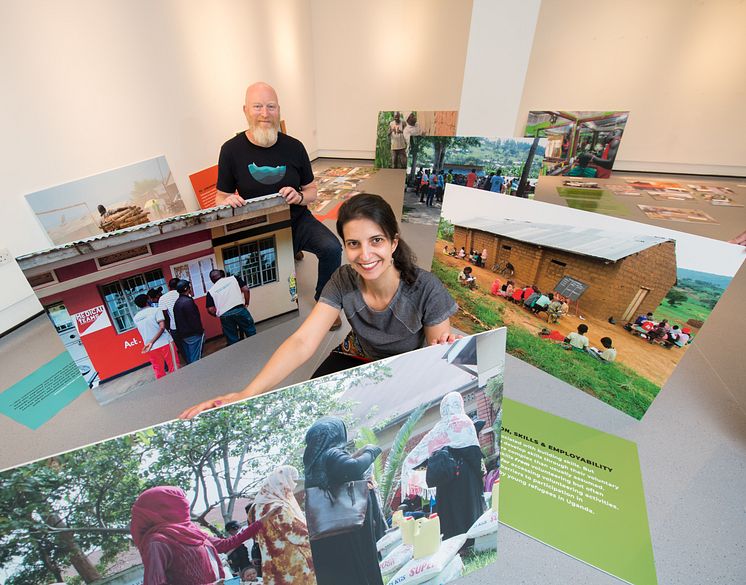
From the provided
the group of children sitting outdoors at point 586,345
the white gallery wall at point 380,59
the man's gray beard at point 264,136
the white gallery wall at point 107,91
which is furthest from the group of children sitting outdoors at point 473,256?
the white gallery wall at point 380,59

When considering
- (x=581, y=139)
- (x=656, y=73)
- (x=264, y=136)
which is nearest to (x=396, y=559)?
(x=264, y=136)

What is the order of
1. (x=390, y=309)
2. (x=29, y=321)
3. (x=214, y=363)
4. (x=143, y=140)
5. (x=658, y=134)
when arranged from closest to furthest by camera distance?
(x=390, y=309), (x=214, y=363), (x=29, y=321), (x=143, y=140), (x=658, y=134)

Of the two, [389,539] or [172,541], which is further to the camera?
[389,539]

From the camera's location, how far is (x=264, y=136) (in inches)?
84.5

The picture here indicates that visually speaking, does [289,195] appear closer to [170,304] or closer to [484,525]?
[170,304]

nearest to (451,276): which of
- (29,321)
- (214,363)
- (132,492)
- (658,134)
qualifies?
(214,363)

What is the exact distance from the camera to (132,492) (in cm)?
70

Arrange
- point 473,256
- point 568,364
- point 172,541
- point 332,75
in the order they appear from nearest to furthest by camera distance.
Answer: point 172,541, point 568,364, point 473,256, point 332,75

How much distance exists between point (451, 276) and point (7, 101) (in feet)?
9.24

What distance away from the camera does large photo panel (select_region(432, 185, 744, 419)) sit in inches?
54.1

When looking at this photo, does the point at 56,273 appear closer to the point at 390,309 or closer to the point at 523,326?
the point at 390,309

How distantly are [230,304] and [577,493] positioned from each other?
74.5 inches

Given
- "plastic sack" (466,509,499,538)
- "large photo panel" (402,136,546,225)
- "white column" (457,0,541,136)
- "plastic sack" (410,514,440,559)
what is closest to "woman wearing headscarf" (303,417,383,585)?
"plastic sack" (410,514,440,559)

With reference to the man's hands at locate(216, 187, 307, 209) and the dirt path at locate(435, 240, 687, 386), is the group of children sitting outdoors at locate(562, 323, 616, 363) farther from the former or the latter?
the man's hands at locate(216, 187, 307, 209)
